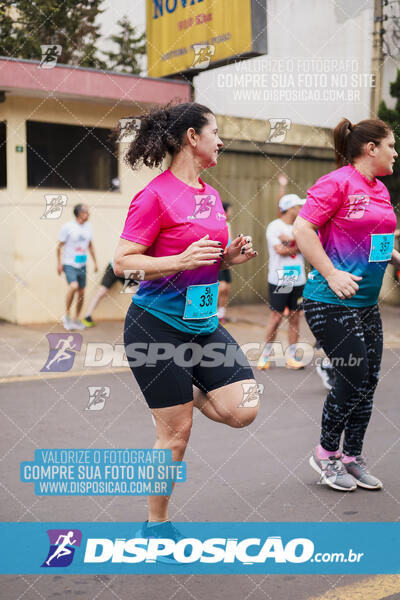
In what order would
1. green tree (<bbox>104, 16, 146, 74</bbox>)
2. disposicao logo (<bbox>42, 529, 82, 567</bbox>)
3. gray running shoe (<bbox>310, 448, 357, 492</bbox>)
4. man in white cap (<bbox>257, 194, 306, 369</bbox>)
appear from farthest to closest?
green tree (<bbox>104, 16, 146, 74</bbox>) < man in white cap (<bbox>257, 194, 306, 369</bbox>) < gray running shoe (<bbox>310, 448, 357, 492</bbox>) < disposicao logo (<bbox>42, 529, 82, 567</bbox>)

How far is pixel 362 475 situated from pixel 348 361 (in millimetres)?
758

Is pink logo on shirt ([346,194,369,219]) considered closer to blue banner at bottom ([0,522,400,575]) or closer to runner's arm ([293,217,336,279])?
runner's arm ([293,217,336,279])

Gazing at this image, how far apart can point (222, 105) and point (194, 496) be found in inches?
491

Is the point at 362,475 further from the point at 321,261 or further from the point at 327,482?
the point at 321,261

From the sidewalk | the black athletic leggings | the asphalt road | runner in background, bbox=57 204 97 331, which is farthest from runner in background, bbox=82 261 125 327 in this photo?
the black athletic leggings

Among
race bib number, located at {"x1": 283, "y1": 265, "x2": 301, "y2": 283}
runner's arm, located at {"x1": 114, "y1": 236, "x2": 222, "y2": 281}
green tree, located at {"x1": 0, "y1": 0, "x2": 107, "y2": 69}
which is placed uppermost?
green tree, located at {"x1": 0, "y1": 0, "x2": 107, "y2": 69}

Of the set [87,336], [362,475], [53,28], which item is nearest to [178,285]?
[362,475]

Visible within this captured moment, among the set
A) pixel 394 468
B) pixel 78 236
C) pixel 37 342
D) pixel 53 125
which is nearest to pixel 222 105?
pixel 53 125

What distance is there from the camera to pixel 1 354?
862 centimetres

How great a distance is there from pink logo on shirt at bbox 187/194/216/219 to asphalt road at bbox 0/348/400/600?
1.47 m

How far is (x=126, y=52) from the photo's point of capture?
22422 millimetres

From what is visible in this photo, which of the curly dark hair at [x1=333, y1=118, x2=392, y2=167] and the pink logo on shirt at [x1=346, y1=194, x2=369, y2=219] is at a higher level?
the curly dark hair at [x1=333, y1=118, x2=392, y2=167]

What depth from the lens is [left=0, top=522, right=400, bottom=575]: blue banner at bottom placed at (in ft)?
10.2

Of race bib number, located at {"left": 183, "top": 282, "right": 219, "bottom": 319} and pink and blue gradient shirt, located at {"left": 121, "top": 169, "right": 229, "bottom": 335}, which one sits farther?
race bib number, located at {"left": 183, "top": 282, "right": 219, "bottom": 319}
